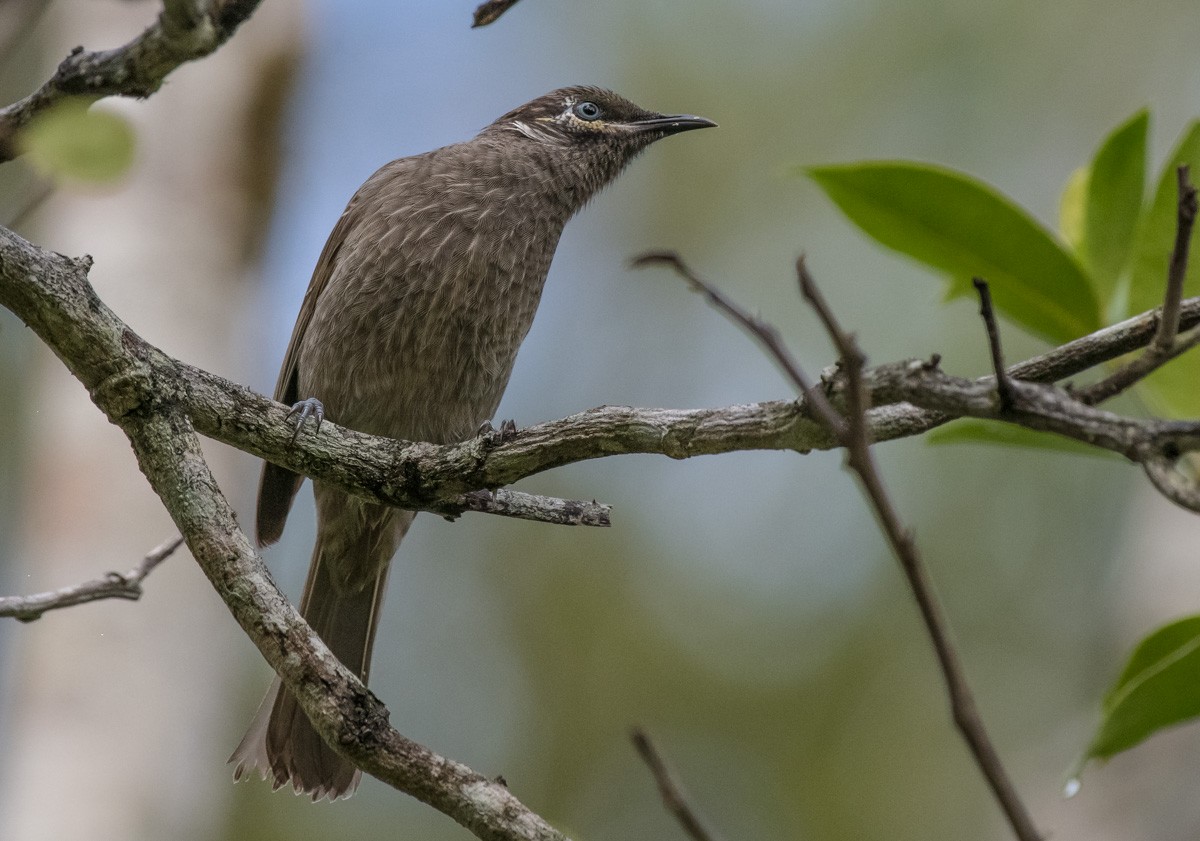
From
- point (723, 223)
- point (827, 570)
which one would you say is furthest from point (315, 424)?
point (723, 223)

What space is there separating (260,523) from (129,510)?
2284 mm

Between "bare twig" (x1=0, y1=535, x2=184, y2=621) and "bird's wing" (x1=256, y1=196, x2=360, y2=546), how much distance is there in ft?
3.99

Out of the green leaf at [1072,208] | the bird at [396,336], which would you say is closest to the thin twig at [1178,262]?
the green leaf at [1072,208]

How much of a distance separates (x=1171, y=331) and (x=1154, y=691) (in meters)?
0.85

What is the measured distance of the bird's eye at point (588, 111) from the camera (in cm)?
554

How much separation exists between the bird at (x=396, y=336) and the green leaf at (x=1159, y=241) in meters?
Answer: 2.34

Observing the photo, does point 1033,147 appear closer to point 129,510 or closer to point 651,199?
point 651,199

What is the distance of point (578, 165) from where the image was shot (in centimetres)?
514

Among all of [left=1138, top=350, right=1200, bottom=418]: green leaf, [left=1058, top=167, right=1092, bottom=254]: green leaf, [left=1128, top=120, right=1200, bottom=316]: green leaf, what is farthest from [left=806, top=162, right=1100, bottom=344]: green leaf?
[left=1058, top=167, right=1092, bottom=254]: green leaf

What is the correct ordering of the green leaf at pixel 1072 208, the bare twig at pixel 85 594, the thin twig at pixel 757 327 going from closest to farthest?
1. the thin twig at pixel 757 327
2. the bare twig at pixel 85 594
3. the green leaf at pixel 1072 208

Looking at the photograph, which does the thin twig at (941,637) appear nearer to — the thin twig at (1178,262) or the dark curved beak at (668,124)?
the thin twig at (1178,262)

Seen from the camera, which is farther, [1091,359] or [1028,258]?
[1028,258]

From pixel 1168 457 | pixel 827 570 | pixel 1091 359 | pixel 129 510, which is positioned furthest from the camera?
pixel 827 570

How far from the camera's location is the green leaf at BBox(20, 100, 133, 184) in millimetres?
1805
